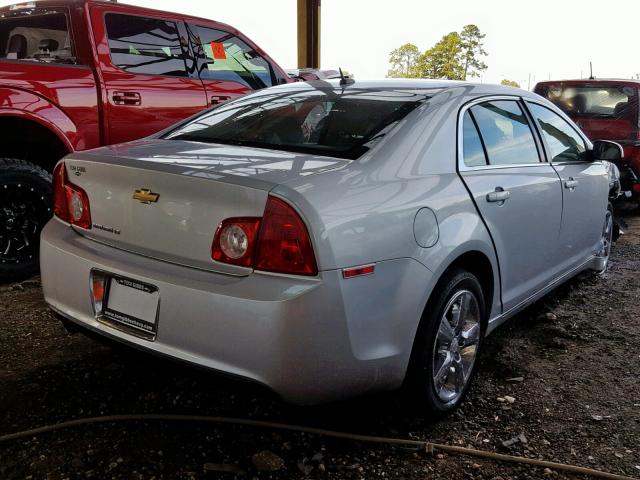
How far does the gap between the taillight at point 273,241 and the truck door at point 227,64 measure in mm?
3224

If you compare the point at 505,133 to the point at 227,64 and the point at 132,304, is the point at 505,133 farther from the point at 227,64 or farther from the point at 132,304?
the point at 227,64

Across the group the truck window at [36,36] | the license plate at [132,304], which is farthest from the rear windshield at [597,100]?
the license plate at [132,304]

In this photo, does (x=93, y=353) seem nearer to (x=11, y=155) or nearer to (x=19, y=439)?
(x=19, y=439)

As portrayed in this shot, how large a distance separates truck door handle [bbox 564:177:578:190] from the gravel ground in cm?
85

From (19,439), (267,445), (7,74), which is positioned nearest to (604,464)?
(267,445)

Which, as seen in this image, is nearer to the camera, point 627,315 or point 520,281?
point 520,281

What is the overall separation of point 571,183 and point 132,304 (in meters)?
2.52

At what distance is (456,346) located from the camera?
8.44 feet

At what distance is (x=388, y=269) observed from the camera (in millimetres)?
2066

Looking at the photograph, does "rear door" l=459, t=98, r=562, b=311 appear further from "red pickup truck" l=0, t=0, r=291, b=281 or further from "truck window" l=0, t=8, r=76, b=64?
"truck window" l=0, t=8, r=76, b=64

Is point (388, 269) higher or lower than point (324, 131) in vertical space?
lower

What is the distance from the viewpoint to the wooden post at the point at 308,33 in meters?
11.4

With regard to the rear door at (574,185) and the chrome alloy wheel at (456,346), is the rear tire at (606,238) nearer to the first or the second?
the rear door at (574,185)

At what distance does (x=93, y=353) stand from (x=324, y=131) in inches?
62.8
